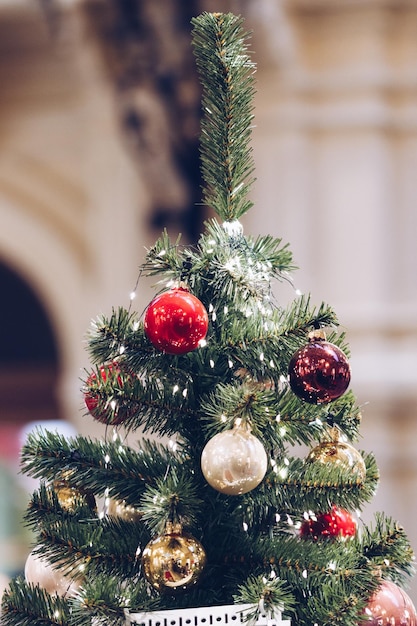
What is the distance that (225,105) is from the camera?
105cm

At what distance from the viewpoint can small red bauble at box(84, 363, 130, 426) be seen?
0.98 m

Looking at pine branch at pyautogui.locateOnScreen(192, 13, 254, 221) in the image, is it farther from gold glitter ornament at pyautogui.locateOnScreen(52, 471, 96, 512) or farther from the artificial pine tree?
gold glitter ornament at pyautogui.locateOnScreen(52, 471, 96, 512)

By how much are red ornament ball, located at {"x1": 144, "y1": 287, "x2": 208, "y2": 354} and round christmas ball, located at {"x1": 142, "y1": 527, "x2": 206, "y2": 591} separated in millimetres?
175

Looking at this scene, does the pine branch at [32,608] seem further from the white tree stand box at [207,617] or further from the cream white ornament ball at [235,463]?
the cream white ornament ball at [235,463]

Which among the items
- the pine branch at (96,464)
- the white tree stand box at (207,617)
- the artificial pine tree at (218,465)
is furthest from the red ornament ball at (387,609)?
the pine branch at (96,464)

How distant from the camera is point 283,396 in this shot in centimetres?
101

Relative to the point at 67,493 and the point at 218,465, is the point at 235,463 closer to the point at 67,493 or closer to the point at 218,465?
the point at 218,465

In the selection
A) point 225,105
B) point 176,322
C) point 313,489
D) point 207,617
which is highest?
point 225,105

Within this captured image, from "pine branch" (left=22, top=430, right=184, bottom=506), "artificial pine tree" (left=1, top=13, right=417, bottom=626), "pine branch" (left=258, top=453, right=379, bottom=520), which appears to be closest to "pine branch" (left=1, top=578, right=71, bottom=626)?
"artificial pine tree" (left=1, top=13, right=417, bottom=626)

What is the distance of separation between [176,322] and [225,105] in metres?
0.27

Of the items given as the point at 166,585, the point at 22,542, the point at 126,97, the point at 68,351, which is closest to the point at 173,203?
the point at 126,97

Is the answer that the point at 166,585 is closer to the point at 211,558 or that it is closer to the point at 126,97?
the point at 211,558

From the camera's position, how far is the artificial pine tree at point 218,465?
3.04 ft

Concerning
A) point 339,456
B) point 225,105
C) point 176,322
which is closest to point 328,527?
point 339,456
